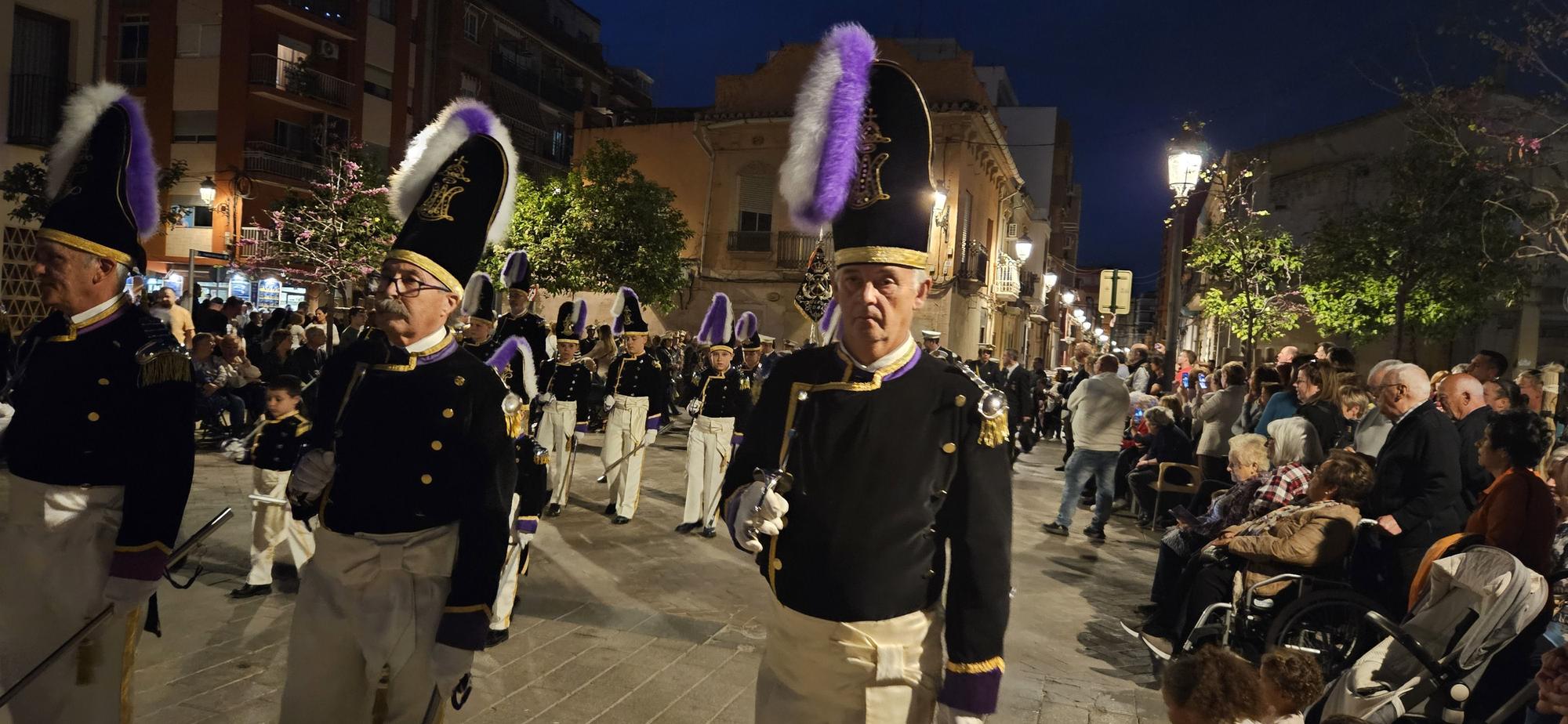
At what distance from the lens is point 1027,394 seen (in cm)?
1625

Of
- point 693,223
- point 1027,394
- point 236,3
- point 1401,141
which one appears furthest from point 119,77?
point 1401,141

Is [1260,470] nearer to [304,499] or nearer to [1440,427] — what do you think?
[1440,427]

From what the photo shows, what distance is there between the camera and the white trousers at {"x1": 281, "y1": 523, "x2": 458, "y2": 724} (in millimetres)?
2939

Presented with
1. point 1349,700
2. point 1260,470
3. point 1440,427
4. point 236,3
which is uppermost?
point 236,3

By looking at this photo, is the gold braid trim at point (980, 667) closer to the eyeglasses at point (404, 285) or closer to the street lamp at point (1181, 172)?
the eyeglasses at point (404, 285)

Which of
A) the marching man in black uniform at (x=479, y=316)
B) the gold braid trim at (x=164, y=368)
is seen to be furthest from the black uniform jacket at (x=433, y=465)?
the marching man in black uniform at (x=479, y=316)

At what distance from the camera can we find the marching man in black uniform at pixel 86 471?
3277 mm

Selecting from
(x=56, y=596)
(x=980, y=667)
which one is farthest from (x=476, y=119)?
(x=980, y=667)

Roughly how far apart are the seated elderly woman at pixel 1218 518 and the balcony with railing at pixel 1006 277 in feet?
94.3

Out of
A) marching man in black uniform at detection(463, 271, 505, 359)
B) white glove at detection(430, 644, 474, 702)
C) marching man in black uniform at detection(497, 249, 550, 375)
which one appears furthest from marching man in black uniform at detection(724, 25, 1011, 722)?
marching man in black uniform at detection(497, 249, 550, 375)

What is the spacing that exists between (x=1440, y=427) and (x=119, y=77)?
36.4 meters

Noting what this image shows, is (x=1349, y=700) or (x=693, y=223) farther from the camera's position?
(x=693, y=223)

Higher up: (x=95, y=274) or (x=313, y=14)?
(x=313, y=14)

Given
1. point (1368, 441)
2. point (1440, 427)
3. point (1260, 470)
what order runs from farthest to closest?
point (1368, 441) → point (1260, 470) → point (1440, 427)
